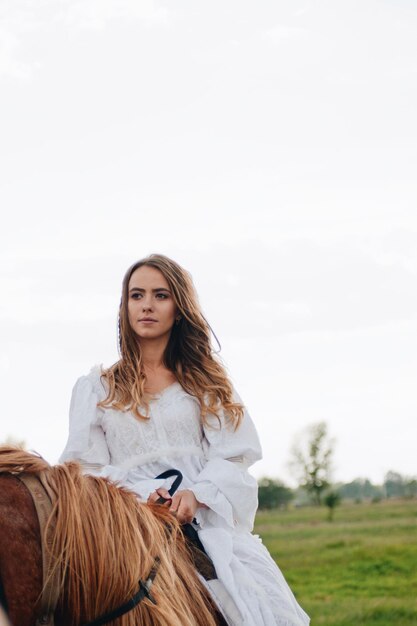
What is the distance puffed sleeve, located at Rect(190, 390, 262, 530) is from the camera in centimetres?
398

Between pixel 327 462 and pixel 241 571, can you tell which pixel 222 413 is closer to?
pixel 241 571

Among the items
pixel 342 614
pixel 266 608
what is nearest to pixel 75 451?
pixel 266 608

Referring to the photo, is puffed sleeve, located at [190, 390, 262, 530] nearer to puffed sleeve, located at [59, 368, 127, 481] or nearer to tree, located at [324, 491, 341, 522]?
puffed sleeve, located at [59, 368, 127, 481]

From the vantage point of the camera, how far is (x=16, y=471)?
2.84m

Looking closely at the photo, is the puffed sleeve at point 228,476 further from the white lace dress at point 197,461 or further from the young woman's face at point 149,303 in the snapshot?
the young woman's face at point 149,303

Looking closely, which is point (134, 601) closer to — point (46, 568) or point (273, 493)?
point (46, 568)

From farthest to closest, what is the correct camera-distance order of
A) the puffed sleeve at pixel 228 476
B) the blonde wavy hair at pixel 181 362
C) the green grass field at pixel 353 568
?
the green grass field at pixel 353 568 < the blonde wavy hair at pixel 181 362 < the puffed sleeve at pixel 228 476

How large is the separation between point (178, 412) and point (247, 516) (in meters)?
0.56

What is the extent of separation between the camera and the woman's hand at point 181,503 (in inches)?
147

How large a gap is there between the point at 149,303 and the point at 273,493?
128 feet

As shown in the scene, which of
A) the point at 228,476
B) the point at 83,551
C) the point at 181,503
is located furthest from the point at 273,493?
the point at 83,551

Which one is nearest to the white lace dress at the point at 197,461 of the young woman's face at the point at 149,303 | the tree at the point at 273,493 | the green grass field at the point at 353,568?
the young woman's face at the point at 149,303

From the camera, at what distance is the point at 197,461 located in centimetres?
425

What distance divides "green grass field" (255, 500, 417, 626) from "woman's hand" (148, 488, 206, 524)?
7.53 metres
